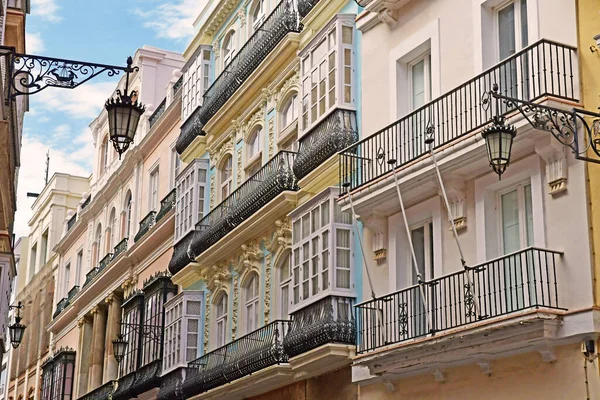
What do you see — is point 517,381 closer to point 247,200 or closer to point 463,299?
point 463,299

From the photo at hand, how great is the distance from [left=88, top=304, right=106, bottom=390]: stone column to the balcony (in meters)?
9.35

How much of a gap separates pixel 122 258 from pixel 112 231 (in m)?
3.79

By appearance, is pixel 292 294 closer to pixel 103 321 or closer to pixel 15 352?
pixel 103 321

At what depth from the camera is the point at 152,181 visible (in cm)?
3025

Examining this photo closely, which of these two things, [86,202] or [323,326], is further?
[86,202]

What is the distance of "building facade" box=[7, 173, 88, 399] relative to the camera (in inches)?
1649

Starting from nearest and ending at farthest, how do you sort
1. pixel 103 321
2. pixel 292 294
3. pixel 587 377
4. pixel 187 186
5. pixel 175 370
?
1. pixel 587 377
2. pixel 292 294
3. pixel 175 370
4. pixel 187 186
5. pixel 103 321

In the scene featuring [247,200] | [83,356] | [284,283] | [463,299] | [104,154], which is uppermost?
[104,154]

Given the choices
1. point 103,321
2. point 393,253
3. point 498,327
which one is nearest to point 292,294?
point 393,253

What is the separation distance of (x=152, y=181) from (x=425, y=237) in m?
16.2

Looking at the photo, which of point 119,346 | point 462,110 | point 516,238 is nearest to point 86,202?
point 119,346

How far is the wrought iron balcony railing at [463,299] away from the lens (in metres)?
12.2

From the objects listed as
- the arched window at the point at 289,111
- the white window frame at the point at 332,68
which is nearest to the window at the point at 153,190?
the arched window at the point at 289,111

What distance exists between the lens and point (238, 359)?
19.4 meters
